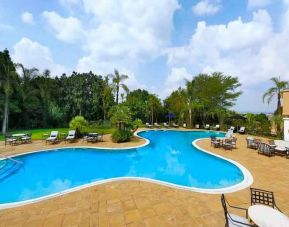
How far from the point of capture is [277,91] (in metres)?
16.9

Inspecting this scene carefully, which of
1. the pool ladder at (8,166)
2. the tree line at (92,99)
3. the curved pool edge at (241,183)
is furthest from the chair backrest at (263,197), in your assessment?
the tree line at (92,99)

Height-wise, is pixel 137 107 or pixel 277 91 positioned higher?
pixel 277 91

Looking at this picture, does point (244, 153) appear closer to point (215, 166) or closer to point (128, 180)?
point (215, 166)

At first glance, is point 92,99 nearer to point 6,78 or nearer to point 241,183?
point 6,78

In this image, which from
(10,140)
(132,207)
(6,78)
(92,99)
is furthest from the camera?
(92,99)

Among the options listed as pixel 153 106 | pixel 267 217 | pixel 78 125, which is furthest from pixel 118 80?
pixel 267 217

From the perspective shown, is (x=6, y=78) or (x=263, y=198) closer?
(x=263, y=198)

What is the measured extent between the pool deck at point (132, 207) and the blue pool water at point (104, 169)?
5.79ft

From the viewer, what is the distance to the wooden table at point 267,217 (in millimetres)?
2891

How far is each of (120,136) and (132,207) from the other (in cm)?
996

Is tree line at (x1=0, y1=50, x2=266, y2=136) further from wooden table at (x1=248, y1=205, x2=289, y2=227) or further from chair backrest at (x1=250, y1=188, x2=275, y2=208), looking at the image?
wooden table at (x1=248, y1=205, x2=289, y2=227)

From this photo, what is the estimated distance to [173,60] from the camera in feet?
61.7

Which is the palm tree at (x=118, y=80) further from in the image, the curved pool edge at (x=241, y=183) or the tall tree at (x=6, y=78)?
the curved pool edge at (x=241, y=183)

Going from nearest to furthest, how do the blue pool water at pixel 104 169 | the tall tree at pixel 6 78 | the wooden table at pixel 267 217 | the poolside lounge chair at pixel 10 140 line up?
the wooden table at pixel 267 217 < the blue pool water at pixel 104 169 < the poolside lounge chair at pixel 10 140 < the tall tree at pixel 6 78
